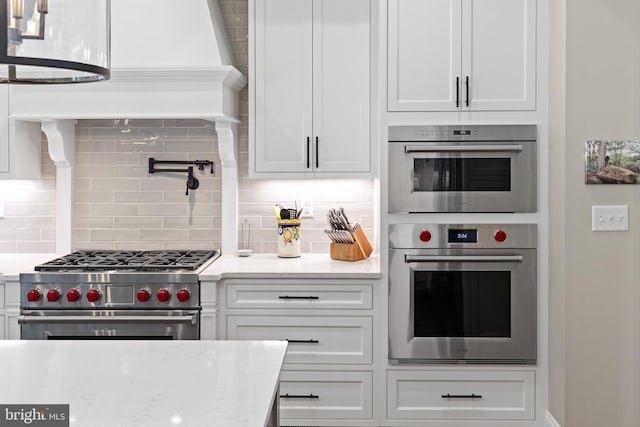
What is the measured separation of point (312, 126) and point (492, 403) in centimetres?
166

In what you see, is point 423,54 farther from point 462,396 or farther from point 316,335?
point 462,396

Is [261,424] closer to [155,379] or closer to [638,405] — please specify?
[155,379]

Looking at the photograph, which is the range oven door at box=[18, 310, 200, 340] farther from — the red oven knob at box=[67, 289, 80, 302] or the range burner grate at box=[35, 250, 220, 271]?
the range burner grate at box=[35, 250, 220, 271]

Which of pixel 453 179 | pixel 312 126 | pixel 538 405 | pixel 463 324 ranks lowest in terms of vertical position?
pixel 538 405

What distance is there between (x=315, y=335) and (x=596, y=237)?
139 centimetres

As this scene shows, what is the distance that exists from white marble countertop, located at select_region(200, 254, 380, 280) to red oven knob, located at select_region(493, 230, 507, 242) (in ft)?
1.96

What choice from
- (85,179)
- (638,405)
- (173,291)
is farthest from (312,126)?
(638,405)

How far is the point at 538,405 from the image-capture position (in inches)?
133

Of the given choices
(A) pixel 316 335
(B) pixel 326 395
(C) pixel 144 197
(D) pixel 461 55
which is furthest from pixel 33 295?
(D) pixel 461 55

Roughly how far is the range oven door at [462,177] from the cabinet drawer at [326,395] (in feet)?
2.88

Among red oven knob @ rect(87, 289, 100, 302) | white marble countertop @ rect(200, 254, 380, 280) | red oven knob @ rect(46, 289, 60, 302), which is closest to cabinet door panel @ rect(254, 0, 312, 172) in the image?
white marble countertop @ rect(200, 254, 380, 280)

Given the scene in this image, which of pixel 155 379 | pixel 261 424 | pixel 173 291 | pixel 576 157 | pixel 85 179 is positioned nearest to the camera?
pixel 261 424

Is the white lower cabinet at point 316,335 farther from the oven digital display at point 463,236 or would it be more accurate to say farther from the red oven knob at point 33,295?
the red oven knob at point 33,295

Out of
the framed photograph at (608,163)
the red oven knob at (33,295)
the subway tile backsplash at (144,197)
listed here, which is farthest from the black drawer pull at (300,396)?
the framed photograph at (608,163)
